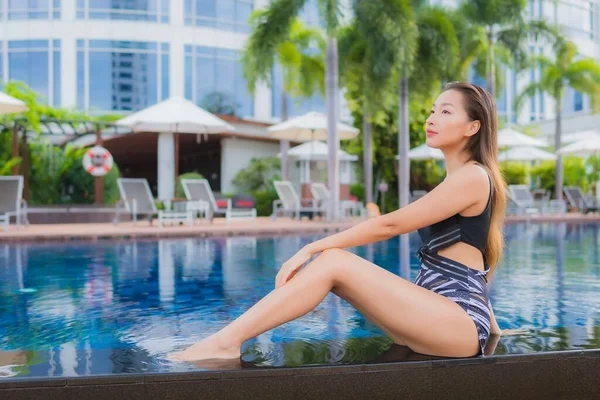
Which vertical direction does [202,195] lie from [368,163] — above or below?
below

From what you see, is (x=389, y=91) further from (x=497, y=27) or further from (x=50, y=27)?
(x=50, y=27)

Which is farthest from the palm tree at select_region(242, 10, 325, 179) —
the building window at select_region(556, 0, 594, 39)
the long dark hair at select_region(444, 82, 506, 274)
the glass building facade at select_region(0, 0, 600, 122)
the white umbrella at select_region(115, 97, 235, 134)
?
the building window at select_region(556, 0, 594, 39)

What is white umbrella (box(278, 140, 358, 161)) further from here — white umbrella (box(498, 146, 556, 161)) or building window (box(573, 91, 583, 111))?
building window (box(573, 91, 583, 111))

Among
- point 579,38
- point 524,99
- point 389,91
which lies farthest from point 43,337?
point 579,38

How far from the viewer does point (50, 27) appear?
27625mm

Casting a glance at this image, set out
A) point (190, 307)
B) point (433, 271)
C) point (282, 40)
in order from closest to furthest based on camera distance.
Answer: point (433, 271)
point (190, 307)
point (282, 40)

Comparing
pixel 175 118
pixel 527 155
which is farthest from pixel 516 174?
pixel 175 118

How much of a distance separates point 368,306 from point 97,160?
16.3 m

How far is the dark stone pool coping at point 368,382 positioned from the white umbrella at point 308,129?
54.0 feet

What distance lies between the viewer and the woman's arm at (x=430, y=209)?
2396mm

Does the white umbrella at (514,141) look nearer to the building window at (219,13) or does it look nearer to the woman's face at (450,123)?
the building window at (219,13)

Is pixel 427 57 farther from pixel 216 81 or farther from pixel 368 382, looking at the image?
pixel 368 382

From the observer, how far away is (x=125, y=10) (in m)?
28.4

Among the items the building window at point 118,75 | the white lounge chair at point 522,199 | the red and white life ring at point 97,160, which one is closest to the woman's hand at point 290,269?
the red and white life ring at point 97,160
